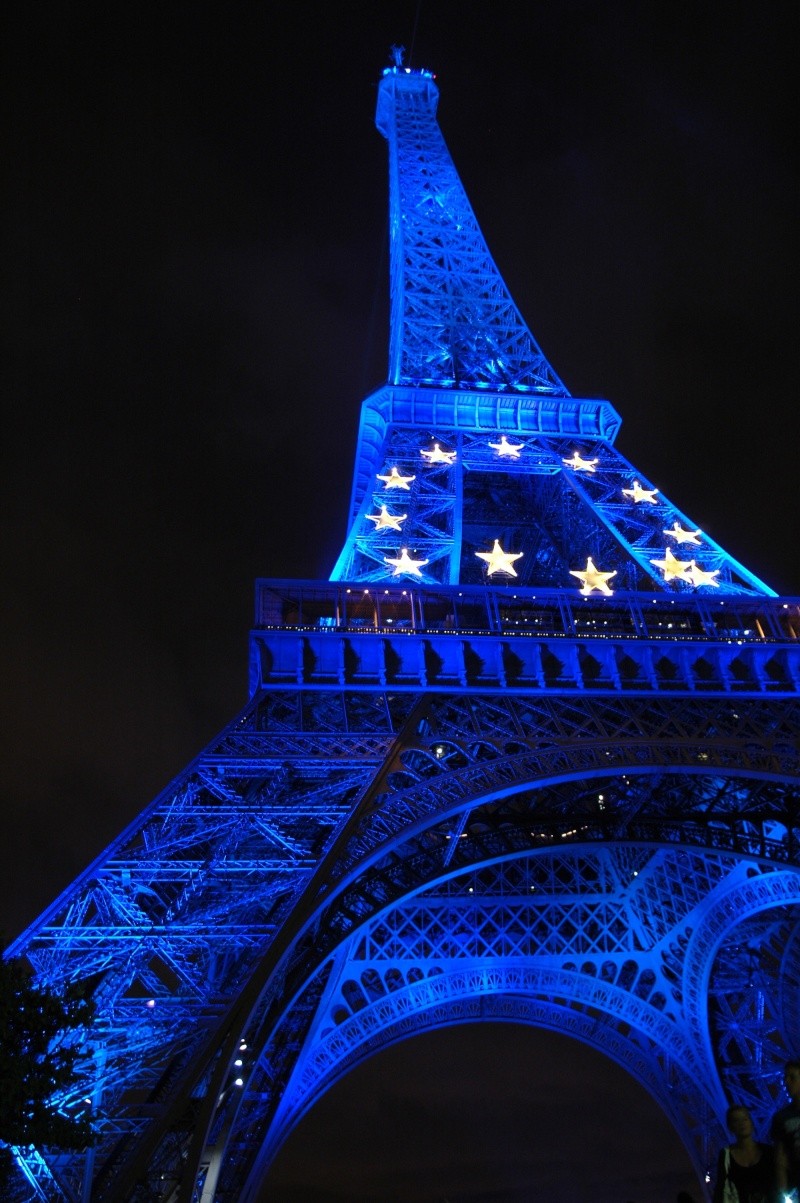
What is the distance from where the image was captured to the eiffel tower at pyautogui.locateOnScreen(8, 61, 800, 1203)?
41.2ft

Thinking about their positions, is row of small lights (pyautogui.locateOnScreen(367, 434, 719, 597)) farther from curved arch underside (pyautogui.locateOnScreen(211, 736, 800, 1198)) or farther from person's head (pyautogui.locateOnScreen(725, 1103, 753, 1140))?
person's head (pyautogui.locateOnScreen(725, 1103, 753, 1140))

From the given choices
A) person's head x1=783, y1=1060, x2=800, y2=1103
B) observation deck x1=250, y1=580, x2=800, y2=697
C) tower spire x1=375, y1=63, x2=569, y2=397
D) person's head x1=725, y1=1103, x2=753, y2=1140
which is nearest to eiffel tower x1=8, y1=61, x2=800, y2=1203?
observation deck x1=250, y1=580, x2=800, y2=697

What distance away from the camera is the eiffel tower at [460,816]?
41.2 ft

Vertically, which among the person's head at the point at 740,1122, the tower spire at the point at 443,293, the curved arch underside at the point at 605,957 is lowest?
the person's head at the point at 740,1122

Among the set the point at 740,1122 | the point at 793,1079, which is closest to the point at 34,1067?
the point at 740,1122

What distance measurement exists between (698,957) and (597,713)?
41.5 ft

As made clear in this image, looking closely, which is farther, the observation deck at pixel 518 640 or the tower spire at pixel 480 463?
the tower spire at pixel 480 463

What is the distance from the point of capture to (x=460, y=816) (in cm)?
1783

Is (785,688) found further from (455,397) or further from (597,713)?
(455,397)

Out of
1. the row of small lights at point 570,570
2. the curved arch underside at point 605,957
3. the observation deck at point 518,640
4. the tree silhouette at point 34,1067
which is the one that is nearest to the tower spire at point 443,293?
the row of small lights at point 570,570

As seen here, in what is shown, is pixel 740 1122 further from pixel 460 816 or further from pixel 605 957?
pixel 605 957

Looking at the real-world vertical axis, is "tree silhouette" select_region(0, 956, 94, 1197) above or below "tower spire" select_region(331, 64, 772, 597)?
below

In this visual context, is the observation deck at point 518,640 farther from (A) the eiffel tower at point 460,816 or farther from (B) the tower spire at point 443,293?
(B) the tower spire at point 443,293

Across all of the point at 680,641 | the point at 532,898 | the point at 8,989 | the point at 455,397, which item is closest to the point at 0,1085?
the point at 8,989
